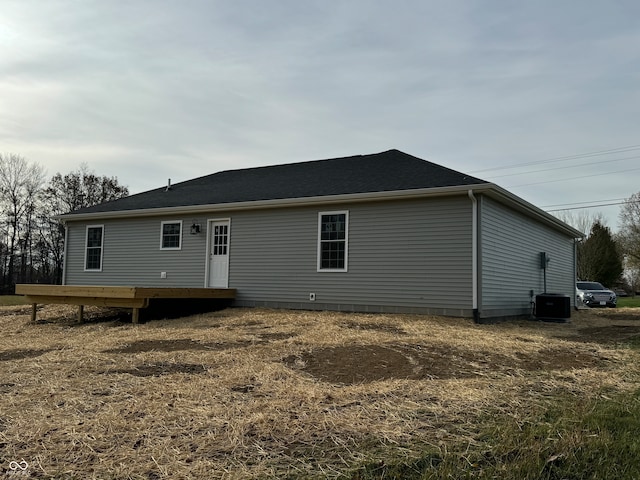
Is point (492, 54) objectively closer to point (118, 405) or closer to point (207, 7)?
point (207, 7)

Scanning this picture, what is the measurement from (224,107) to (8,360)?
969cm

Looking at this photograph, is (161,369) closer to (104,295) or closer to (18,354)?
(18,354)

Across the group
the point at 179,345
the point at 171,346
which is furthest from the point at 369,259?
the point at 171,346

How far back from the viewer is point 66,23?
9.80 metres

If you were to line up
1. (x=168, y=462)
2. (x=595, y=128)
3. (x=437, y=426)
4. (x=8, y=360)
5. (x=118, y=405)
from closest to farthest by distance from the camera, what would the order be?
Result: (x=168, y=462)
(x=437, y=426)
(x=118, y=405)
(x=8, y=360)
(x=595, y=128)

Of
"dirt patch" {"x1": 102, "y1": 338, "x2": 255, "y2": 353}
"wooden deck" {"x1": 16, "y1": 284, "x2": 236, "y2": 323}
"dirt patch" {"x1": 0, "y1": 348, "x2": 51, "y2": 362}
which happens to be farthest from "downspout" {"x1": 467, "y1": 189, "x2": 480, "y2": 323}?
"dirt patch" {"x1": 0, "y1": 348, "x2": 51, "y2": 362}

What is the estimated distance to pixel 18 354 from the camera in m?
6.93

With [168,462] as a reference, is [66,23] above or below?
above

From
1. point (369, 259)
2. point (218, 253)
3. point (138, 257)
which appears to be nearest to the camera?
point (369, 259)

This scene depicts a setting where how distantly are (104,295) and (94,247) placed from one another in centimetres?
587

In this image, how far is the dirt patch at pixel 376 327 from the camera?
8.58 meters

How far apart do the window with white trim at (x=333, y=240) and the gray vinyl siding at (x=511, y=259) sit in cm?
310

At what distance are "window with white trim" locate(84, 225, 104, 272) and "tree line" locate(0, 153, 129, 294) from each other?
19.1m

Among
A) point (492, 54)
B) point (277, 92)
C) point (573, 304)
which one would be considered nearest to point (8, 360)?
point (277, 92)
